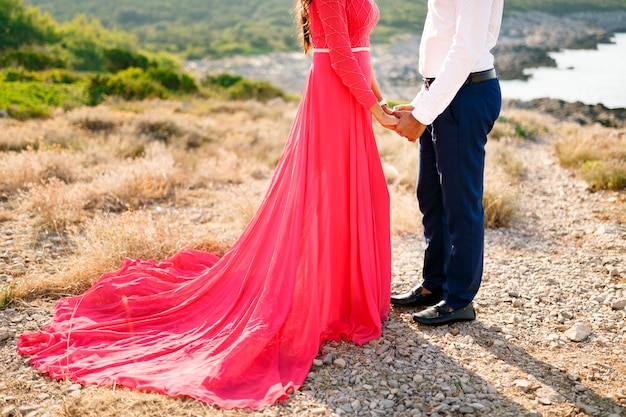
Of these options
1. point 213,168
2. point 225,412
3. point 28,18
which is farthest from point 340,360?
point 28,18

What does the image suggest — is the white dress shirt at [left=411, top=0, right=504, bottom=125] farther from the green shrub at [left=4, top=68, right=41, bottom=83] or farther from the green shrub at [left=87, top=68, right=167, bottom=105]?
the green shrub at [left=4, top=68, right=41, bottom=83]

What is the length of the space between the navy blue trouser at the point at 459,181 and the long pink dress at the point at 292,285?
365mm

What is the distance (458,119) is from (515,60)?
25.9m

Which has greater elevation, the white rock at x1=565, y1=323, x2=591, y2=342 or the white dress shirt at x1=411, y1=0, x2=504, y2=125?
the white dress shirt at x1=411, y1=0, x2=504, y2=125

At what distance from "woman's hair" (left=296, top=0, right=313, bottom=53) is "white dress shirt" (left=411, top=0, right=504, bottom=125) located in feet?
2.29

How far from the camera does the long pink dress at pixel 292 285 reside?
2.79 metres

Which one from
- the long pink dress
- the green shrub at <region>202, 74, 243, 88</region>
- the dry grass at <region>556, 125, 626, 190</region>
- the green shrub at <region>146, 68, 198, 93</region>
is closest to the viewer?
the long pink dress

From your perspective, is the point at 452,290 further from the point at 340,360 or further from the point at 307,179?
the point at 307,179

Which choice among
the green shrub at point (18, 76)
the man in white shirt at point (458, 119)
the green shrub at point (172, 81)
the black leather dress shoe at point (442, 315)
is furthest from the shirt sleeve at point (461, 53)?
the green shrub at point (172, 81)

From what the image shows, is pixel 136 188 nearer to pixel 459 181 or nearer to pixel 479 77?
pixel 459 181

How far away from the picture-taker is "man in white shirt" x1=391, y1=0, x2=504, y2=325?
8.93 feet

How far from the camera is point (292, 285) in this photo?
297 centimetres

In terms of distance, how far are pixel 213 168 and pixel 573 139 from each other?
581 cm

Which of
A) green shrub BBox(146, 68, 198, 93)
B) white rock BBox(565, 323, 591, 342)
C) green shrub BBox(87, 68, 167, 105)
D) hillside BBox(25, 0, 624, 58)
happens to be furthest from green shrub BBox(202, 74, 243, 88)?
hillside BBox(25, 0, 624, 58)
